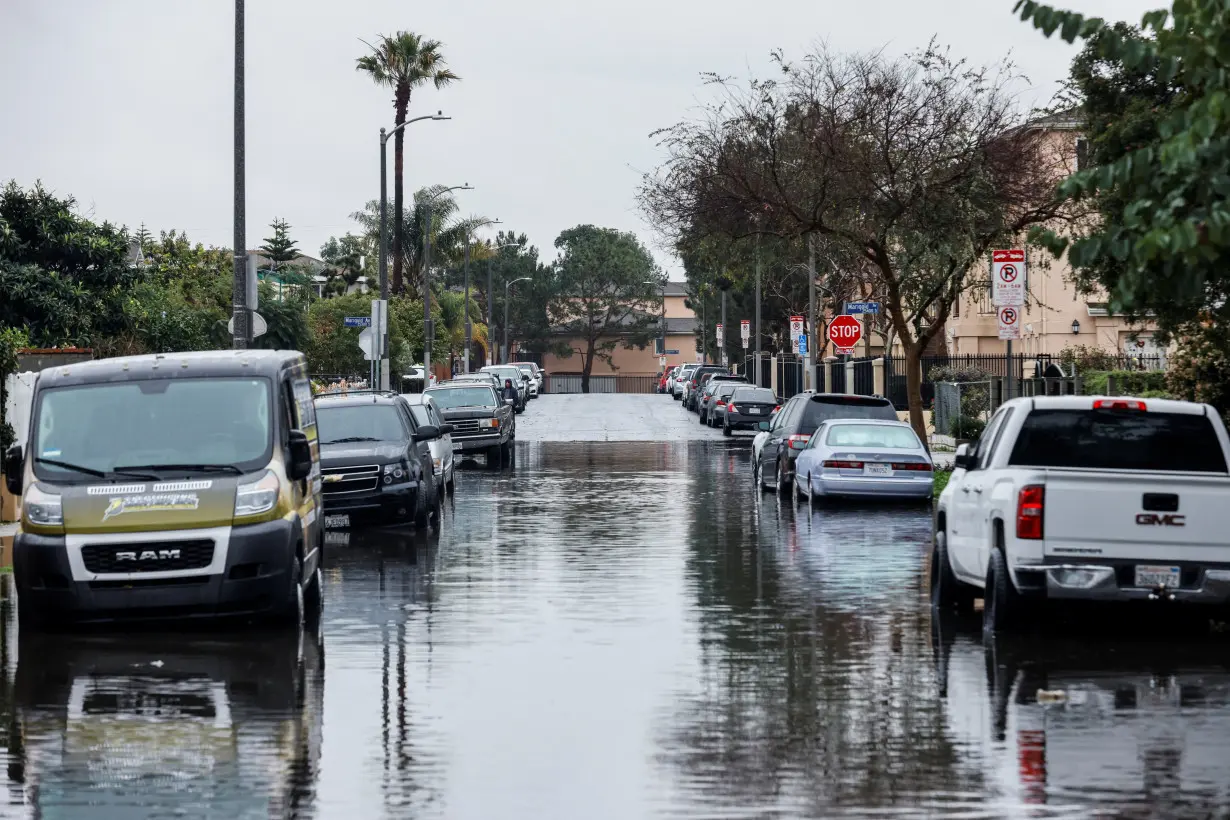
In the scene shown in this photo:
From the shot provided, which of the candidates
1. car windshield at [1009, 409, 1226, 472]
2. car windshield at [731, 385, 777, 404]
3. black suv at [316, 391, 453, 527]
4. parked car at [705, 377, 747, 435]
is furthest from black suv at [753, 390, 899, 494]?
parked car at [705, 377, 747, 435]

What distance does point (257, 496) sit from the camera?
14266mm

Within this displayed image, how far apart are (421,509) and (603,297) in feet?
414

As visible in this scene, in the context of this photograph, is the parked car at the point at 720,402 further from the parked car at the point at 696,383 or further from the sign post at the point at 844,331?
the sign post at the point at 844,331

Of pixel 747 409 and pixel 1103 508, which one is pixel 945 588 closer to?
pixel 1103 508

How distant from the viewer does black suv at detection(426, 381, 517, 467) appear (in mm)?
41344

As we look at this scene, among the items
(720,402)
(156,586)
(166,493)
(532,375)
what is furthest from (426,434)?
(532,375)

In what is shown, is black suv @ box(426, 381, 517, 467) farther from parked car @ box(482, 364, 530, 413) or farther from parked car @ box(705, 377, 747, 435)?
parked car @ box(482, 364, 530, 413)

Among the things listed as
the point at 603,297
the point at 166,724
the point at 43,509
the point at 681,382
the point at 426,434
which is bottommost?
the point at 166,724

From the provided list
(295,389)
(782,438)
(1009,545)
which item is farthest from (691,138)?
Result: (1009,545)

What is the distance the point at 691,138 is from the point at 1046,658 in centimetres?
2853

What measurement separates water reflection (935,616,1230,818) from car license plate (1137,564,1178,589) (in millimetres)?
474

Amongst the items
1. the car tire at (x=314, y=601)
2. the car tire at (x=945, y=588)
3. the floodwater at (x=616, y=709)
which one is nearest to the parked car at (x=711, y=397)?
the floodwater at (x=616, y=709)

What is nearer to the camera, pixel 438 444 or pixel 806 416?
pixel 438 444

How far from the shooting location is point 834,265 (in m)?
55.2
